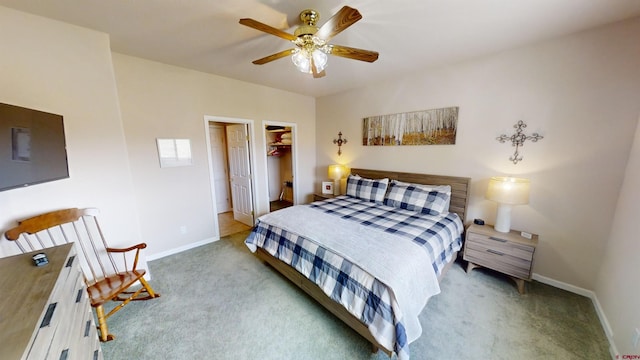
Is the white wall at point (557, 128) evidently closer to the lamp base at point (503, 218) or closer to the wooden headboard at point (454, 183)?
the wooden headboard at point (454, 183)

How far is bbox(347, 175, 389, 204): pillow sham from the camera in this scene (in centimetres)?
310

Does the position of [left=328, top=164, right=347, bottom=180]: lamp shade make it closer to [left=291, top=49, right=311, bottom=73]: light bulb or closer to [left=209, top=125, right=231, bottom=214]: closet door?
[left=291, top=49, right=311, bottom=73]: light bulb

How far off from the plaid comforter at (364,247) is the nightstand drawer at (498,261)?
0.16m

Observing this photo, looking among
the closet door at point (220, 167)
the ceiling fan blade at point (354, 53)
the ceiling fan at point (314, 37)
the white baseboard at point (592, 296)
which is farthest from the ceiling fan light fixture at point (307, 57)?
the closet door at point (220, 167)

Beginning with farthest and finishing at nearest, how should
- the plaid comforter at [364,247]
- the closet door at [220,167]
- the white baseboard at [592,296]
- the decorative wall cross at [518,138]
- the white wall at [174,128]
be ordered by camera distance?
the closet door at [220,167], the white wall at [174,128], the decorative wall cross at [518,138], the white baseboard at [592,296], the plaid comforter at [364,247]

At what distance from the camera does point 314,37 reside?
5.29 ft

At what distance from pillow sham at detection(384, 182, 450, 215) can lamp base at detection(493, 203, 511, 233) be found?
1.70 ft

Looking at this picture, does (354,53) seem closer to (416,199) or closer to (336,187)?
(416,199)

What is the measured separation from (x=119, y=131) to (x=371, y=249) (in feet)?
→ 8.68

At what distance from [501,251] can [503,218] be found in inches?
13.9

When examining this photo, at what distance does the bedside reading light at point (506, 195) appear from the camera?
6.93 feet

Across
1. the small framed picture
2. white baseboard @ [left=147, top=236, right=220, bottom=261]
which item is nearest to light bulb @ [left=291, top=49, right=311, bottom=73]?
the small framed picture

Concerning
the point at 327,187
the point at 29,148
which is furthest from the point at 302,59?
the point at 327,187

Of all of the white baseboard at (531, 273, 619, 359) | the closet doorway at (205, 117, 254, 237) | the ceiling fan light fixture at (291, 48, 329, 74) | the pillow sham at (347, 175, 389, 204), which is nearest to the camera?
the white baseboard at (531, 273, 619, 359)
